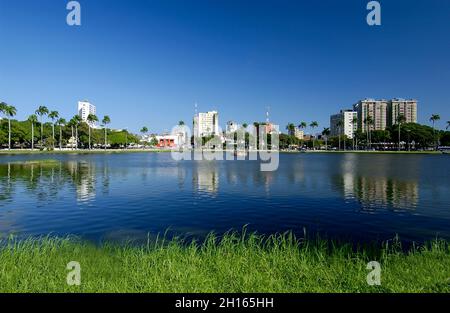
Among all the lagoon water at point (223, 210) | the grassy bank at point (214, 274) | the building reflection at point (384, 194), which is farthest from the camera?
the building reflection at point (384, 194)

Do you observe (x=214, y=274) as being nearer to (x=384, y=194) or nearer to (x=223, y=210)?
(x=223, y=210)

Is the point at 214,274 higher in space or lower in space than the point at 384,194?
higher

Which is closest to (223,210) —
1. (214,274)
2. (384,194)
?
(214,274)

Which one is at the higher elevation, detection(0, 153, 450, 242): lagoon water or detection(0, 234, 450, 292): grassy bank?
detection(0, 234, 450, 292): grassy bank

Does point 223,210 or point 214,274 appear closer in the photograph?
point 214,274

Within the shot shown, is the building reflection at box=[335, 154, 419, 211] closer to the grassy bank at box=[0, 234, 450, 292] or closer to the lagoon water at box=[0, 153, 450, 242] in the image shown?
the lagoon water at box=[0, 153, 450, 242]

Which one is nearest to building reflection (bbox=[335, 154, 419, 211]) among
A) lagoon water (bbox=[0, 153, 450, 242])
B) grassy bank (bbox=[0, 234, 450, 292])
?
lagoon water (bbox=[0, 153, 450, 242])

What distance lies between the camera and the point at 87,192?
41.1m

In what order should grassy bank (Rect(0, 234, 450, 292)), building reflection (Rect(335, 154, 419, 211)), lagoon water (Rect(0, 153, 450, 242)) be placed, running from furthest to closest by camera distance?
building reflection (Rect(335, 154, 419, 211)), lagoon water (Rect(0, 153, 450, 242)), grassy bank (Rect(0, 234, 450, 292))

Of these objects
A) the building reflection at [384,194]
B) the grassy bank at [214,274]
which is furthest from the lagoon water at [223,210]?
the grassy bank at [214,274]

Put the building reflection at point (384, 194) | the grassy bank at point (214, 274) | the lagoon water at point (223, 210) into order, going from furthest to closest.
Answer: the building reflection at point (384, 194) → the lagoon water at point (223, 210) → the grassy bank at point (214, 274)

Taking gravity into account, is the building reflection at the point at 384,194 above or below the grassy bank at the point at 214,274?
below

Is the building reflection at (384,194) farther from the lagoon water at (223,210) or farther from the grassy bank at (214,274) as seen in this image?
the grassy bank at (214,274)
